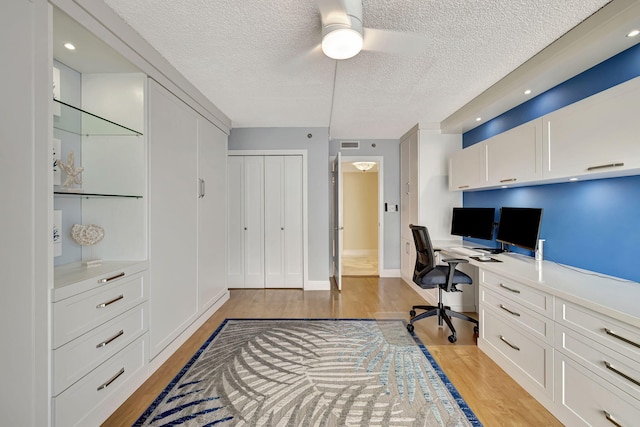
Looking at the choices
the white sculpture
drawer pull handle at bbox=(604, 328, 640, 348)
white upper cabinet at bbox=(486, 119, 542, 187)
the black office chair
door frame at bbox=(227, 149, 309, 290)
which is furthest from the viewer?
door frame at bbox=(227, 149, 309, 290)

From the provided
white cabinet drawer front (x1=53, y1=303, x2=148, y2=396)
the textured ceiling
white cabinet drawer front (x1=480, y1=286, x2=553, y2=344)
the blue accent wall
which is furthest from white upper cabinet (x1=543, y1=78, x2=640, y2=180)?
white cabinet drawer front (x1=53, y1=303, x2=148, y2=396)

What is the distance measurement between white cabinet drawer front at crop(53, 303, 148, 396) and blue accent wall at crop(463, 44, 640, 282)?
3489 mm

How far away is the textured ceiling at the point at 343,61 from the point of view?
1.72 meters

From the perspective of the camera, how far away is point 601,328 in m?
1.42

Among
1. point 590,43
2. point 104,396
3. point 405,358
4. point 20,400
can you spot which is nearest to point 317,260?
point 405,358

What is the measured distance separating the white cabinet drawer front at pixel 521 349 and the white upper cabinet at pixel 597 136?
4.00 feet

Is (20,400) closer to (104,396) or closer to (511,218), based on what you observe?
(104,396)

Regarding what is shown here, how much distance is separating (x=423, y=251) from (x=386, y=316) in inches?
36.5

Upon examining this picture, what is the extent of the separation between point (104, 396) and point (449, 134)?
4.75 metres

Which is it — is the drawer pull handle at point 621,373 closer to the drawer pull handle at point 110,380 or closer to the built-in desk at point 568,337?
the built-in desk at point 568,337

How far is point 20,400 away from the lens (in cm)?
121

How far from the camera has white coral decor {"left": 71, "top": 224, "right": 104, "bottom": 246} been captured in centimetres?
186

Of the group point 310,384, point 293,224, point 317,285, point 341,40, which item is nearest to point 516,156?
point 341,40

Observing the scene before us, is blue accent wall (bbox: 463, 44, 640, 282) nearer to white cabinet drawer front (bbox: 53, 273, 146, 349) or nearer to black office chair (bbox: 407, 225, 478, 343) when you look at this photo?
black office chair (bbox: 407, 225, 478, 343)
